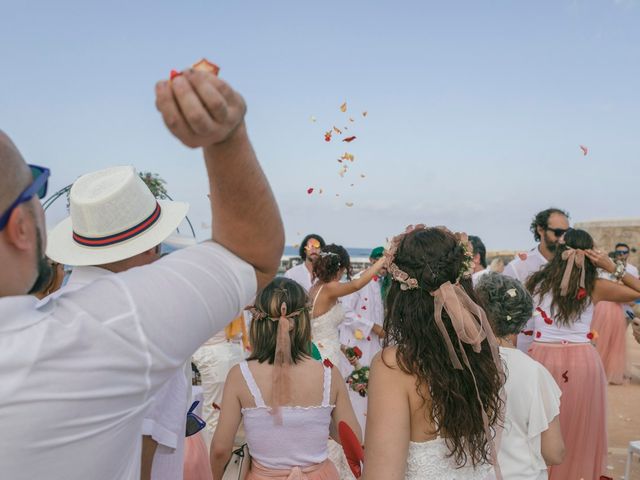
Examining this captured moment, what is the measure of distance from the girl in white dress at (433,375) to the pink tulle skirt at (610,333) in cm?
749

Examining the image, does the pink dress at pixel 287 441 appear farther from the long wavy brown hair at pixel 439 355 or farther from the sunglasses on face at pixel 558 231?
the sunglasses on face at pixel 558 231

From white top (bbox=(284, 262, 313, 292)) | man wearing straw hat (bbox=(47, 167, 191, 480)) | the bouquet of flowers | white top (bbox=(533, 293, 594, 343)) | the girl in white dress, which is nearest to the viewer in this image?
man wearing straw hat (bbox=(47, 167, 191, 480))

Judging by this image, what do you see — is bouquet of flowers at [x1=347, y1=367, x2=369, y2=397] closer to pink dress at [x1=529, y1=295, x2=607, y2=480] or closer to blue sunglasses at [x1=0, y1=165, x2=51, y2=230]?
pink dress at [x1=529, y1=295, x2=607, y2=480]

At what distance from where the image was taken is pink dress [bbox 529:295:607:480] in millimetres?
4246

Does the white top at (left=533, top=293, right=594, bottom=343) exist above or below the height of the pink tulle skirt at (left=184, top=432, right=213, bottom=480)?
above

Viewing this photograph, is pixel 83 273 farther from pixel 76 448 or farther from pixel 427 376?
pixel 427 376

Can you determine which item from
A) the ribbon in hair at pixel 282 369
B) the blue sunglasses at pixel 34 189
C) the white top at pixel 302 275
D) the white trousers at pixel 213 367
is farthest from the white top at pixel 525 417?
the white top at pixel 302 275

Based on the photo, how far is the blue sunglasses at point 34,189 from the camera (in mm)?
796

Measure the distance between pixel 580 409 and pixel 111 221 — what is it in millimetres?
4335

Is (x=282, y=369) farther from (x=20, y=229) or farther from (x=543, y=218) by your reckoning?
(x=543, y=218)

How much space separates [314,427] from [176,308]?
205 cm

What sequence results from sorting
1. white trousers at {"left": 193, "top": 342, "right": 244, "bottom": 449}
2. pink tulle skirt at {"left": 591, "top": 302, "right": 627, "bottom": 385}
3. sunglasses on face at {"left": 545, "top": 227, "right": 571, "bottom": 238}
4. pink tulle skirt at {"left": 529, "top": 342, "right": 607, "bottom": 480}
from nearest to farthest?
pink tulle skirt at {"left": 529, "top": 342, "right": 607, "bottom": 480} < white trousers at {"left": 193, "top": 342, "right": 244, "bottom": 449} < sunglasses on face at {"left": 545, "top": 227, "right": 571, "bottom": 238} < pink tulle skirt at {"left": 591, "top": 302, "right": 627, "bottom": 385}

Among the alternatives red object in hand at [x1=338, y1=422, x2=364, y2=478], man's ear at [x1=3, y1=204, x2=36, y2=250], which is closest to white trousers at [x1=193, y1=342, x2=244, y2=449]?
red object in hand at [x1=338, y1=422, x2=364, y2=478]

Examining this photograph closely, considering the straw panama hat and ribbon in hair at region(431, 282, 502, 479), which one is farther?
ribbon in hair at region(431, 282, 502, 479)
